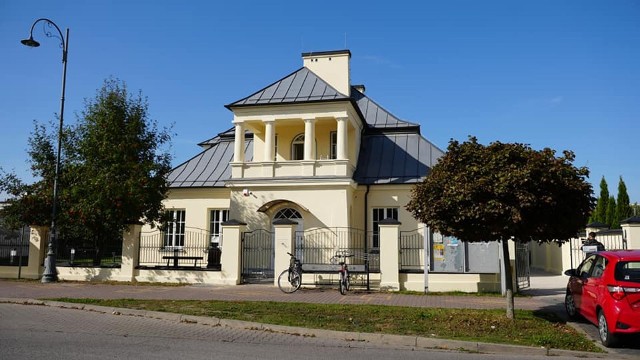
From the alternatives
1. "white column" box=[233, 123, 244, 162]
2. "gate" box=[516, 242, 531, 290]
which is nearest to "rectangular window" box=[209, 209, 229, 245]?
"white column" box=[233, 123, 244, 162]

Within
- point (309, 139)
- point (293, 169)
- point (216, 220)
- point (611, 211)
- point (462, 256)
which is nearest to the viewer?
point (462, 256)

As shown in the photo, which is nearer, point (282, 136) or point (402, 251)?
point (402, 251)

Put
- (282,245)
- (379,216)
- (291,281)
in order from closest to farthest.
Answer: (291,281) < (282,245) < (379,216)

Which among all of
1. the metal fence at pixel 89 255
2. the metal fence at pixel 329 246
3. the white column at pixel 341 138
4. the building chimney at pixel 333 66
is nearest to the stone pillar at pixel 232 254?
the metal fence at pixel 329 246

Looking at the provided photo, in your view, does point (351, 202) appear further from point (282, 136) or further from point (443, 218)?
point (443, 218)

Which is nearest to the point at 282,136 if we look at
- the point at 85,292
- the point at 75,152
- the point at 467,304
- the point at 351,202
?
the point at 351,202

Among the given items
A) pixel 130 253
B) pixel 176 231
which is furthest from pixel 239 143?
pixel 130 253

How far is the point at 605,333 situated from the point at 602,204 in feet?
99.6

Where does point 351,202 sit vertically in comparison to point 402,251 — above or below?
above

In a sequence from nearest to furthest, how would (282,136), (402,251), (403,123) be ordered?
(402,251) < (282,136) < (403,123)

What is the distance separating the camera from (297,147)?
80.1ft

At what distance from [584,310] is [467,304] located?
354 cm

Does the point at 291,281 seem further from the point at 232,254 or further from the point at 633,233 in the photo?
the point at 633,233

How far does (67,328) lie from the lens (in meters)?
9.15
